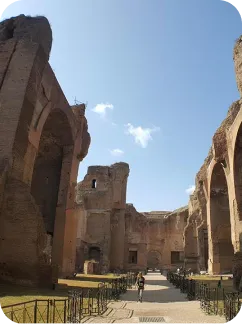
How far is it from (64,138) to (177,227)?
30.5m

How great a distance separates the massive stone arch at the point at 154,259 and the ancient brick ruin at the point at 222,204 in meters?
17.8

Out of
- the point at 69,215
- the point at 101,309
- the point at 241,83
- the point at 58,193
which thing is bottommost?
the point at 101,309

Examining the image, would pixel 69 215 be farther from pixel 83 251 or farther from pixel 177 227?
pixel 177 227

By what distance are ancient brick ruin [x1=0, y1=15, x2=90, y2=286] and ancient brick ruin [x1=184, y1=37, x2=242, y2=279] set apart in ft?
30.1

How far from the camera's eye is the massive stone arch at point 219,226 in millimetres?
23234

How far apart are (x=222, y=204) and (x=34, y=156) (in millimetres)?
15389

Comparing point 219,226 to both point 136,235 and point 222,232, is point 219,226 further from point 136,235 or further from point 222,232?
point 136,235

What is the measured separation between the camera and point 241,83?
707 inches

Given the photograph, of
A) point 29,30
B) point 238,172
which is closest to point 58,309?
point 238,172

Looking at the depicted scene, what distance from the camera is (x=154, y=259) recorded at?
48.3 m

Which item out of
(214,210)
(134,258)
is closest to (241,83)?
(214,210)

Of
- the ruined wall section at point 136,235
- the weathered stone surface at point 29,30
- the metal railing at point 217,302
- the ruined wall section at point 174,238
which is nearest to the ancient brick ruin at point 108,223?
the ruined wall section at point 136,235

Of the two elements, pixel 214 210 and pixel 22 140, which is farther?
pixel 214 210

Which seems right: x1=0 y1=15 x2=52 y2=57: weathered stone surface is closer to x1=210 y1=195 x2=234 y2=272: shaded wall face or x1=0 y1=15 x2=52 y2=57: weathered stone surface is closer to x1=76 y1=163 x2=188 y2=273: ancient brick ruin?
x1=210 y1=195 x2=234 y2=272: shaded wall face
